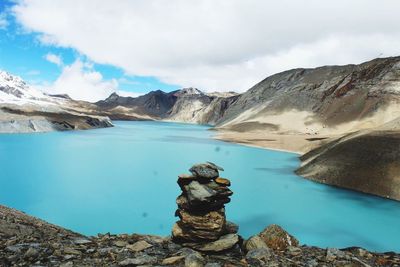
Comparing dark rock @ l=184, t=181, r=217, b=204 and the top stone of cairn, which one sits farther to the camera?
the top stone of cairn

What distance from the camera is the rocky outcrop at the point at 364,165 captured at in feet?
139

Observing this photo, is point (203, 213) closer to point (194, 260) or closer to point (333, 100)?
point (194, 260)

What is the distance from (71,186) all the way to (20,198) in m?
7.31

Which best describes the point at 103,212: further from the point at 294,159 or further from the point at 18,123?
the point at 18,123

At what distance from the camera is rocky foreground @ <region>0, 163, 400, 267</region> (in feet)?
41.3

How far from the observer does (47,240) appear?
553 inches

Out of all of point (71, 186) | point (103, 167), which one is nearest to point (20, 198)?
point (71, 186)

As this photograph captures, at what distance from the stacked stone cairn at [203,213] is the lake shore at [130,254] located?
1.41 feet

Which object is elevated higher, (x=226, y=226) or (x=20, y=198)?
(x=226, y=226)

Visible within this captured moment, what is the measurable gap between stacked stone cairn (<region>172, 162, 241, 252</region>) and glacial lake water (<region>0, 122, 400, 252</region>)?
1338 cm

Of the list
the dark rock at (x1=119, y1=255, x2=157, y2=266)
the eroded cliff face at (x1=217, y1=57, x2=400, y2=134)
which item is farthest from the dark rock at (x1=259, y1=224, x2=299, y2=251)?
the eroded cliff face at (x1=217, y1=57, x2=400, y2=134)

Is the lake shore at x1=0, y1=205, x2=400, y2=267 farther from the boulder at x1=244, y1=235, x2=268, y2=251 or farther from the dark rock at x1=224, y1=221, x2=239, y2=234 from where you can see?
the dark rock at x1=224, y1=221, x2=239, y2=234

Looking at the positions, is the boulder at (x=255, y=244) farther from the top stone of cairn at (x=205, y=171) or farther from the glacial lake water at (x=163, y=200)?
the glacial lake water at (x=163, y=200)

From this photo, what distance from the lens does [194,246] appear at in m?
14.6
